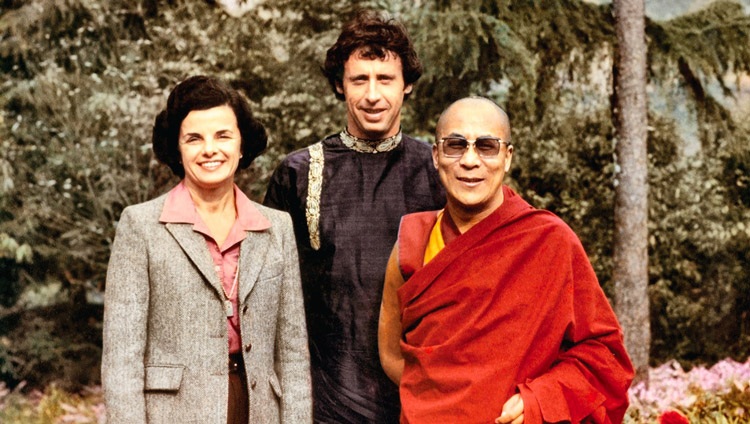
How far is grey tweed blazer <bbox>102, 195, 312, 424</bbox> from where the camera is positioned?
2068 millimetres

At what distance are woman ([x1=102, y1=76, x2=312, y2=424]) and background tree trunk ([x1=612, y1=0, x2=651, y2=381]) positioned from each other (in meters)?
3.47

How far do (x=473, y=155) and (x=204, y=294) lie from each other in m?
0.81

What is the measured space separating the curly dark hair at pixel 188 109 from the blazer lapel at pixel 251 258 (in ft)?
0.97

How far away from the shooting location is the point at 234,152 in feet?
7.43

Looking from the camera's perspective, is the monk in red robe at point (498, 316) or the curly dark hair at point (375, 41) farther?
the curly dark hair at point (375, 41)

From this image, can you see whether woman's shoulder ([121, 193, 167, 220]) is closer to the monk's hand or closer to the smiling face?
the smiling face

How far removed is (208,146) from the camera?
2205 millimetres

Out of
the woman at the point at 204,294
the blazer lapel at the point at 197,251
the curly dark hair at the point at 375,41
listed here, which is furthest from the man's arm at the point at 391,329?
the curly dark hair at the point at 375,41

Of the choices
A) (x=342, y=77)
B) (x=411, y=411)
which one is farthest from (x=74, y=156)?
(x=411, y=411)

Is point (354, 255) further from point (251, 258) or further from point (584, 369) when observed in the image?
point (584, 369)

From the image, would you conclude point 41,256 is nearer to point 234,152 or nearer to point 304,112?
point 304,112

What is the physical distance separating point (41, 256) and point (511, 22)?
3.79 metres

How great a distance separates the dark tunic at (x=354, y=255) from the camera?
8.62 feet

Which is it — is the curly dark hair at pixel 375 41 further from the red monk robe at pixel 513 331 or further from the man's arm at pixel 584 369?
the man's arm at pixel 584 369
